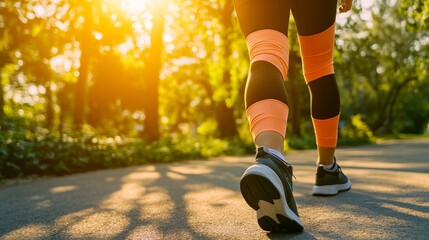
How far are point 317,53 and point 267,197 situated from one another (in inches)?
42.9

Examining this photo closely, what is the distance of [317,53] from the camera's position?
245cm

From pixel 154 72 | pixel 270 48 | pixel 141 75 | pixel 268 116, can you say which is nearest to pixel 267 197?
pixel 268 116

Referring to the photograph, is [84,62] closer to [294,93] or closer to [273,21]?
[294,93]

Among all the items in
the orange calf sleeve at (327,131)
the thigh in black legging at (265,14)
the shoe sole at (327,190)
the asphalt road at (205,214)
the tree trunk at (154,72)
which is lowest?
the asphalt road at (205,214)

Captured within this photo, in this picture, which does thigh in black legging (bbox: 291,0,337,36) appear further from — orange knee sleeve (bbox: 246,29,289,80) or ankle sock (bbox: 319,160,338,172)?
ankle sock (bbox: 319,160,338,172)

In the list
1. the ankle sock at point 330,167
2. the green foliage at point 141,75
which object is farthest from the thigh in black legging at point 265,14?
the green foliage at point 141,75

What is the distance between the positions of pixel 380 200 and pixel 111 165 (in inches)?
218

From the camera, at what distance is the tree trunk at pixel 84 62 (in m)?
12.4

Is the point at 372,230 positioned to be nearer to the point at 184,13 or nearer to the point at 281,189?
the point at 281,189

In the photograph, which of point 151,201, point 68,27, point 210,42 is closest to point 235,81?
point 210,42

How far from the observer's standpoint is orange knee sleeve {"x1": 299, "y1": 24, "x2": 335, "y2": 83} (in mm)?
2336

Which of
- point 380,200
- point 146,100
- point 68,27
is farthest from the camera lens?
point 68,27

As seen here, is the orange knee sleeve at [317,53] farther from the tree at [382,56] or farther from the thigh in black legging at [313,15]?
the tree at [382,56]

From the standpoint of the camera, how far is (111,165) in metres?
7.44
